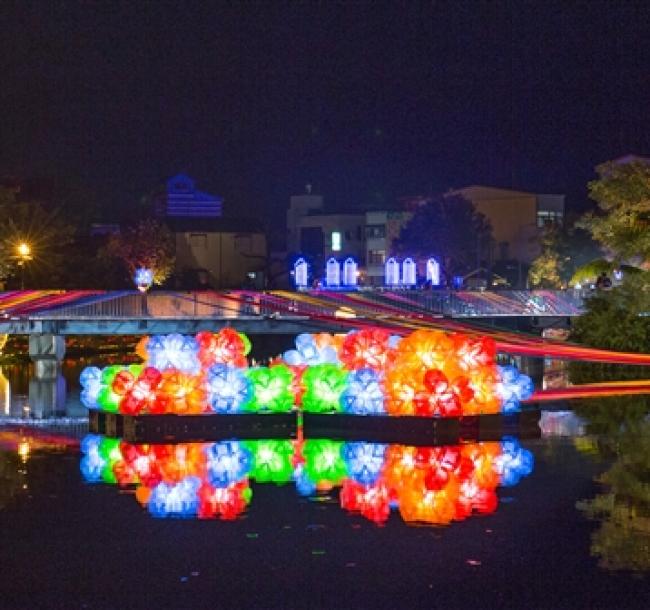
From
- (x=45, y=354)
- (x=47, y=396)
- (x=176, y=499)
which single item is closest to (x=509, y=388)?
(x=176, y=499)

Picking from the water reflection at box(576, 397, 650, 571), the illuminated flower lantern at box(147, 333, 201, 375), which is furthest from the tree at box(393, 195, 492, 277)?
the illuminated flower lantern at box(147, 333, 201, 375)

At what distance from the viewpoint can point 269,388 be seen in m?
26.2

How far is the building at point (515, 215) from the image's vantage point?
89.3m

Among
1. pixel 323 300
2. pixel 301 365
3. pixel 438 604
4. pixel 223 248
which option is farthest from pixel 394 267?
pixel 438 604

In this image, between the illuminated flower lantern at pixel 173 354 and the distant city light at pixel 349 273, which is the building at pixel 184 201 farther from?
the illuminated flower lantern at pixel 173 354

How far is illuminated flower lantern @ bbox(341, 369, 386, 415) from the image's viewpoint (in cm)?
2517

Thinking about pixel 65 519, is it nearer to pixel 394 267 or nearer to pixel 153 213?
pixel 394 267

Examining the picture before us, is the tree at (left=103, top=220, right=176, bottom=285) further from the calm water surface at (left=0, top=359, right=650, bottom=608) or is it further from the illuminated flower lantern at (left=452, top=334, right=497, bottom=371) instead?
the calm water surface at (left=0, top=359, right=650, bottom=608)

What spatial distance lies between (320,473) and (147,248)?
2800 inches

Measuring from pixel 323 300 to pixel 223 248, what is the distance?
45.3 metres

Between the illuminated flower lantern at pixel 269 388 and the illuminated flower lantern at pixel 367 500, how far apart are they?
6.37 m

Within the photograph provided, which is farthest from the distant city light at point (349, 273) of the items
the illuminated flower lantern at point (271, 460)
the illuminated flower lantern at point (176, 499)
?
the illuminated flower lantern at point (176, 499)

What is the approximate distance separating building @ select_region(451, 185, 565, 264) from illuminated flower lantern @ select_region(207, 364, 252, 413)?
208 feet

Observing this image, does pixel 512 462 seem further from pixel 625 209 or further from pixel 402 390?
pixel 625 209
